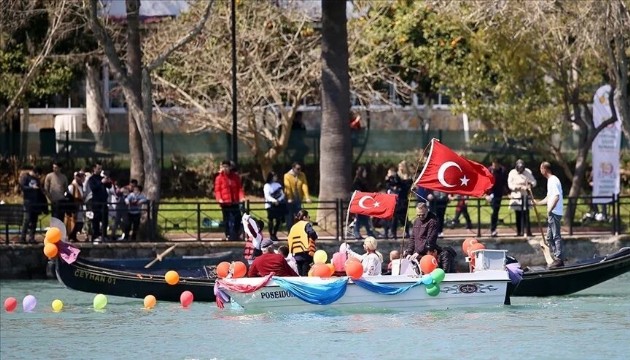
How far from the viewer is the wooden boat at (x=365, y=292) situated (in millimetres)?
25125

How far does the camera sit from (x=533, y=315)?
82.5 ft

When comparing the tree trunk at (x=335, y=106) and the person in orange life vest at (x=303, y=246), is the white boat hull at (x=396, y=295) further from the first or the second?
the tree trunk at (x=335, y=106)

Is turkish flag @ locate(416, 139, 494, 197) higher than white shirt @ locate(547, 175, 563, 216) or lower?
higher

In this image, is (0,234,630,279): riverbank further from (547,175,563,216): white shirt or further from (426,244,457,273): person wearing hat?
(426,244,457,273): person wearing hat

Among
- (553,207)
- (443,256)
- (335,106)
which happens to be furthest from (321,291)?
(335,106)

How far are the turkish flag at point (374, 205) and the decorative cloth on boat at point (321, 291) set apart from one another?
2260mm

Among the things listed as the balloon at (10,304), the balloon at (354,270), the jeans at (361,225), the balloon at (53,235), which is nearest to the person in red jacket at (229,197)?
the jeans at (361,225)

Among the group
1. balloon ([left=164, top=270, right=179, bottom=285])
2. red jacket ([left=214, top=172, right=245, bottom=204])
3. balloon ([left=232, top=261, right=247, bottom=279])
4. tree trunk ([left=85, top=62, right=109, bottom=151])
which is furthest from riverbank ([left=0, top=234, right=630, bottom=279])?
tree trunk ([left=85, top=62, right=109, bottom=151])

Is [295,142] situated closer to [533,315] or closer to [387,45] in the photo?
[387,45]

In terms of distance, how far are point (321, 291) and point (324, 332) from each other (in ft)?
4.77

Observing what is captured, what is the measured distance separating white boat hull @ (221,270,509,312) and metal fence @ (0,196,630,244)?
5.65m

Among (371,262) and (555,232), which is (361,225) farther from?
(371,262)

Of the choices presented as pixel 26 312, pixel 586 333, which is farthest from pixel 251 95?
pixel 586 333

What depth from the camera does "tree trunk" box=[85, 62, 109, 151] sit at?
4419 cm
